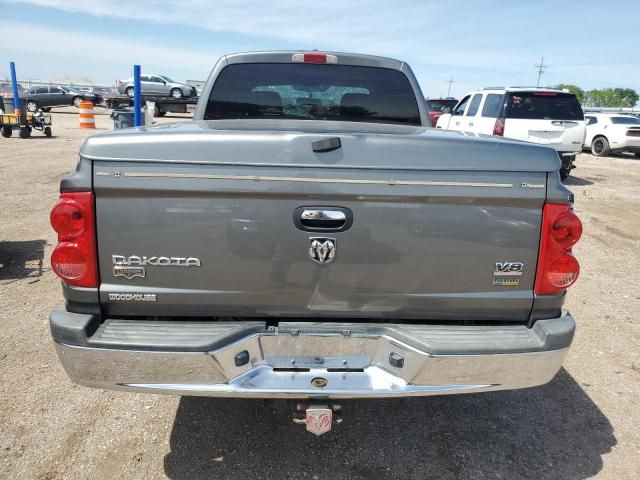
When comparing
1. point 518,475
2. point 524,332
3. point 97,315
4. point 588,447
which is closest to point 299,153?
point 97,315

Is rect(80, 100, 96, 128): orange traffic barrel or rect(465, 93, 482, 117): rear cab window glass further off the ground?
rect(465, 93, 482, 117): rear cab window glass

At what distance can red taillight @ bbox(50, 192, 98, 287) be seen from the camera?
6.73 ft

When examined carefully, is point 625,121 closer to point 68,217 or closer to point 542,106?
point 542,106

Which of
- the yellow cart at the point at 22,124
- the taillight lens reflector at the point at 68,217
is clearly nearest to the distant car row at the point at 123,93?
the yellow cart at the point at 22,124

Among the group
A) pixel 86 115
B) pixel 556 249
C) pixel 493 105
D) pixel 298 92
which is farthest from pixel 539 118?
pixel 86 115

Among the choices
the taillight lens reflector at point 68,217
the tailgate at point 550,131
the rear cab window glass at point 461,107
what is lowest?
the tailgate at point 550,131

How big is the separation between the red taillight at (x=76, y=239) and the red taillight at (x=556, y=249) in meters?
1.93

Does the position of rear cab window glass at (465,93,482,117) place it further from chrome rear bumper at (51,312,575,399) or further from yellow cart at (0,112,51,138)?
yellow cart at (0,112,51,138)

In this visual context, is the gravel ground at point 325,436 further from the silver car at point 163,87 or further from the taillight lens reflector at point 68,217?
the silver car at point 163,87

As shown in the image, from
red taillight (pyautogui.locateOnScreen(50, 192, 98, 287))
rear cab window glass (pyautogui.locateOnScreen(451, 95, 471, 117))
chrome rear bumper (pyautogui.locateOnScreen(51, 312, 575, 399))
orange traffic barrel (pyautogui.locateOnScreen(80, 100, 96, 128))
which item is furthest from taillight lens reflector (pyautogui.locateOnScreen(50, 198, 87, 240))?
orange traffic barrel (pyautogui.locateOnScreen(80, 100, 96, 128))

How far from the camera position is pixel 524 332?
228 cm

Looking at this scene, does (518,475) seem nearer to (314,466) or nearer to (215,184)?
(314,466)

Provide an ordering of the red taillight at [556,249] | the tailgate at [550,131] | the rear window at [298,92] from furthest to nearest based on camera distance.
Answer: the tailgate at [550,131]
the rear window at [298,92]
the red taillight at [556,249]

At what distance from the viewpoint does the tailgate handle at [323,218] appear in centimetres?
209
